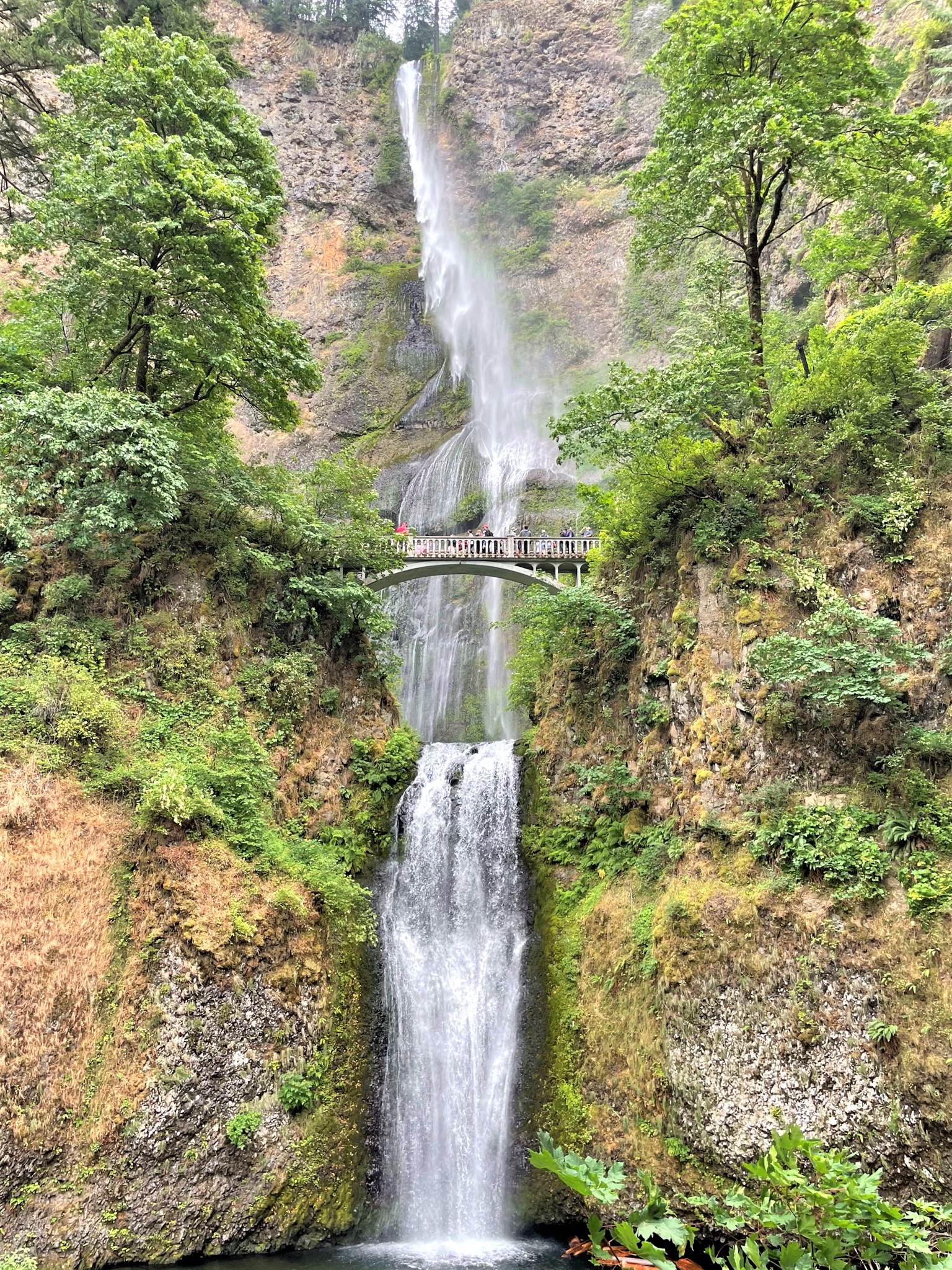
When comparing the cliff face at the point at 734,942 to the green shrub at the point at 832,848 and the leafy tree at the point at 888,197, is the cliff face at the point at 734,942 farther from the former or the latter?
the leafy tree at the point at 888,197

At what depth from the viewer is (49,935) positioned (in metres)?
9.47

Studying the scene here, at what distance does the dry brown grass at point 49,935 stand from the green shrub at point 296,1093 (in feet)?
8.99

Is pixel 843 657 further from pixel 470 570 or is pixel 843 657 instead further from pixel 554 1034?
pixel 470 570

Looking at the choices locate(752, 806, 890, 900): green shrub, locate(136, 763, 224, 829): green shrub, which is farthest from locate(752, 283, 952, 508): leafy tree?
locate(136, 763, 224, 829): green shrub

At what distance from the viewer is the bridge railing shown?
2066 cm

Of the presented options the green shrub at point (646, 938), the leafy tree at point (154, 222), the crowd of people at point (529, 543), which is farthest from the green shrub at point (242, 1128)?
the crowd of people at point (529, 543)

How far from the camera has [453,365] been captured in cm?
3897

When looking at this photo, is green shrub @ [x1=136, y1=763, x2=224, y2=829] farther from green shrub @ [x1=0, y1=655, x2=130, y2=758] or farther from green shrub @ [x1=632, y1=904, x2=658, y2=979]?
green shrub @ [x1=632, y1=904, x2=658, y2=979]

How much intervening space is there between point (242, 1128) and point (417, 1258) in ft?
9.91

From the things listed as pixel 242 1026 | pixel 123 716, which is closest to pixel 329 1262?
pixel 242 1026

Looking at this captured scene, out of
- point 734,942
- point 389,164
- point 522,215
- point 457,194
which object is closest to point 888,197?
point 734,942

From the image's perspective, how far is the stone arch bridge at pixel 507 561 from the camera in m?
20.6

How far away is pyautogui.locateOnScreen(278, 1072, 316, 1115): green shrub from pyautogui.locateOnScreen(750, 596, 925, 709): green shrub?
355 inches

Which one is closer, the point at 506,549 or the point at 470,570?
the point at 470,570
